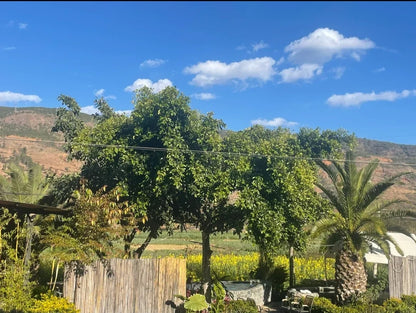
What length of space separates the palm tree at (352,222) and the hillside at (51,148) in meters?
34.1

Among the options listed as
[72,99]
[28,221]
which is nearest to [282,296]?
[28,221]

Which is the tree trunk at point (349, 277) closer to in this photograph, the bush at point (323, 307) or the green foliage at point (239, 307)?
the bush at point (323, 307)

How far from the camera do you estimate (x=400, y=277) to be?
1589cm

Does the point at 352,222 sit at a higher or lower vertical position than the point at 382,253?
higher

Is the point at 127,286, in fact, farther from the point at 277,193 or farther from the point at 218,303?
the point at 277,193

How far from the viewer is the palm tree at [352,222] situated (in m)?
15.2

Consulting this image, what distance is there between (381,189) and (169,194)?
783 cm

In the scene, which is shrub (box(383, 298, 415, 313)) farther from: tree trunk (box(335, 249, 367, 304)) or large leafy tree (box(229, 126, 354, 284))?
large leafy tree (box(229, 126, 354, 284))

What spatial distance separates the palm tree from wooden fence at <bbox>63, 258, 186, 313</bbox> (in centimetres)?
569

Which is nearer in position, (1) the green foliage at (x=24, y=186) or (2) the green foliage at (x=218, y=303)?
(2) the green foliage at (x=218, y=303)

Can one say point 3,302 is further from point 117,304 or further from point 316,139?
→ point 316,139

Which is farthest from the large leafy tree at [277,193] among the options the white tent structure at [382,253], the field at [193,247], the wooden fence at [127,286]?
the field at [193,247]

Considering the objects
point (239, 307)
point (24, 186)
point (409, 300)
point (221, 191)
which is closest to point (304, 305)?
point (239, 307)

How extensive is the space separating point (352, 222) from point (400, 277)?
2.95 metres
